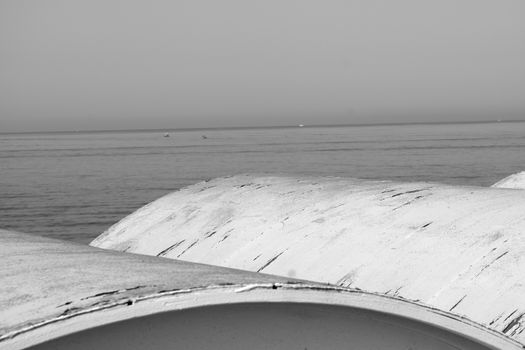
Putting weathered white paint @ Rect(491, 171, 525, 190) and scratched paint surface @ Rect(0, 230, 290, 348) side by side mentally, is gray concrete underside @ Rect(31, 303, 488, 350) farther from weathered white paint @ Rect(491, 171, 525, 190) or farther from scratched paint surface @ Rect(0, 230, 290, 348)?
weathered white paint @ Rect(491, 171, 525, 190)

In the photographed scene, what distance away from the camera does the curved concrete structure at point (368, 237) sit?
525cm

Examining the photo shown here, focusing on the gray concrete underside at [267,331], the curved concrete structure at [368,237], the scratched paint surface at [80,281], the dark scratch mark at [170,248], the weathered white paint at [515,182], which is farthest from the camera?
the weathered white paint at [515,182]

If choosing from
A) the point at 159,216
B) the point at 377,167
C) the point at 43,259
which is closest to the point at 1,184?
the point at 377,167

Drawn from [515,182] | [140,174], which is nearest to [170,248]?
[515,182]

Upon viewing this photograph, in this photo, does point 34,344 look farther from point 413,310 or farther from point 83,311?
point 413,310

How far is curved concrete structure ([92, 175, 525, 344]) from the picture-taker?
525 cm

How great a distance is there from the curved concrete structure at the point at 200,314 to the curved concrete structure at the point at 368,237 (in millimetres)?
1414

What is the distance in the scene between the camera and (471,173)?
32.4 meters

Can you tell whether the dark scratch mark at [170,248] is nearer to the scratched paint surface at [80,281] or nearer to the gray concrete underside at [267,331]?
the scratched paint surface at [80,281]

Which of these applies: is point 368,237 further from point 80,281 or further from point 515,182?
point 515,182

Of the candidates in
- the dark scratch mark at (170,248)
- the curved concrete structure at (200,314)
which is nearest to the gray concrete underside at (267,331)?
the curved concrete structure at (200,314)

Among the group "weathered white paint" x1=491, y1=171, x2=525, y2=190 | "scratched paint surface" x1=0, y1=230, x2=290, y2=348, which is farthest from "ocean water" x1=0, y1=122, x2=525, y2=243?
"scratched paint surface" x1=0, y1=230, x2=290, y2=348

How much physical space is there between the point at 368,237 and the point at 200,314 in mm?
3658

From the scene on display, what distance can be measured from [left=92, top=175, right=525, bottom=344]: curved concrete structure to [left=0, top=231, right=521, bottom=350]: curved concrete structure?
1.41m
